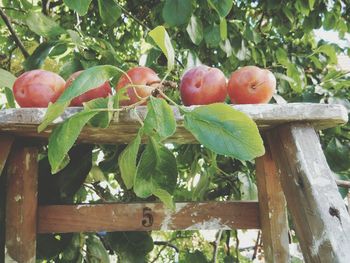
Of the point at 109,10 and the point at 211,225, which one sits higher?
the point at 109,10

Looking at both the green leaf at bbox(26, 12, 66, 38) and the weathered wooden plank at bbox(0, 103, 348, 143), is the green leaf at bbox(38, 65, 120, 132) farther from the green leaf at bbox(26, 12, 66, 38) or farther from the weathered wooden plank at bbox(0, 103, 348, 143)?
the green leaf at bbox(26, 12, 66, 38)

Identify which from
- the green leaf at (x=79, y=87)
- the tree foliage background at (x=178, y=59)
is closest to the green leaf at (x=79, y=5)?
the tree foliage background at (x=178, y=59)

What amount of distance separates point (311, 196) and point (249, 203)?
14.7 inches

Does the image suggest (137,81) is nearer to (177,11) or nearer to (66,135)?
(66,135)

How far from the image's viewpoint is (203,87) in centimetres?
82

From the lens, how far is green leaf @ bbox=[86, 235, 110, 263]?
128cm

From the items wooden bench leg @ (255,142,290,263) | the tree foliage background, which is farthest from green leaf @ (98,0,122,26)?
wooden bench leg @ (255,142,290,263)

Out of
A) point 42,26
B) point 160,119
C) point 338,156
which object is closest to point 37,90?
point 160,119

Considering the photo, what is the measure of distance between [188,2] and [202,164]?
107 cm

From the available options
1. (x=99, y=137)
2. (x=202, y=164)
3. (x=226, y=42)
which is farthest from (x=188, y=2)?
(x=202, y=164)

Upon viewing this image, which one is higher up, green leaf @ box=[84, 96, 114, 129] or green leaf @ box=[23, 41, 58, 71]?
green leaf @ box=[23, 41, 58, 71]

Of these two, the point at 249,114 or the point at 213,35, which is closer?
the point at 249,114

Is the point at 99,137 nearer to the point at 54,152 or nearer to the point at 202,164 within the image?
the point at 54,152

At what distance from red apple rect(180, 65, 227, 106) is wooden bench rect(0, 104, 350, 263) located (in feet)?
0.22
